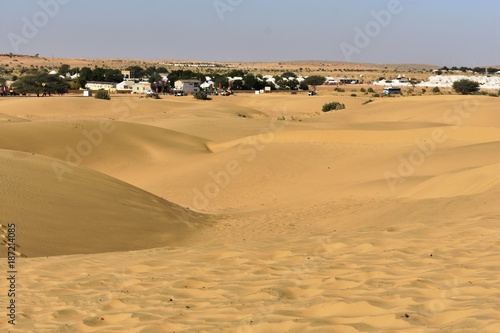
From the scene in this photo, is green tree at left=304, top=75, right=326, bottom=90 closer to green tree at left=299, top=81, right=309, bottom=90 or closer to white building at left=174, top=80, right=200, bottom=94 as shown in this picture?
green tree at left=299, top=81, right=309, bottom=90

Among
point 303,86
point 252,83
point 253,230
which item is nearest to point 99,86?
point 252,83

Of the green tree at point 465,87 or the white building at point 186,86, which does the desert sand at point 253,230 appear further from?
the white building at point 186,86

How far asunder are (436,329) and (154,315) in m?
2.60

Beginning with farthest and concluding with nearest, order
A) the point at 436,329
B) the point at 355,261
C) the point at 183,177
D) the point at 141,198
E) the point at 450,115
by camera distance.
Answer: the point at 450,115
the point at 183,177
the point at 141,198
the point at 355,261
the point at 436,329

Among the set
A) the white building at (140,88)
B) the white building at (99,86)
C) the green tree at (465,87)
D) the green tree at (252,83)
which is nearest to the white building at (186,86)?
the white building at (140,88)

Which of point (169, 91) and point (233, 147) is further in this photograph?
point (169, 91)

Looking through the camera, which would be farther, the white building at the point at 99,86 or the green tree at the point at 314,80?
the green tree at the point at 314,80

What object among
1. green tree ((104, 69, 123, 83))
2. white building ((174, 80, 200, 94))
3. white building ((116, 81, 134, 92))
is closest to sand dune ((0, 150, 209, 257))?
white building ((174, 80, 200, 94))

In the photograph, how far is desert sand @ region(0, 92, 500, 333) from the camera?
592 centimetres

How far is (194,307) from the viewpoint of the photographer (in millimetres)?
6281

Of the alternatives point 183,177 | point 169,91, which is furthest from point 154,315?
point 169,91

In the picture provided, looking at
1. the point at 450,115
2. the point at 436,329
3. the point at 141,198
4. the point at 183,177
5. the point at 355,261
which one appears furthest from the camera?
the point at 450,115

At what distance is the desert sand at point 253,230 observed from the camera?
5922 mm

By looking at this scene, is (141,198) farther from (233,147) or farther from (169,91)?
(169,91)
